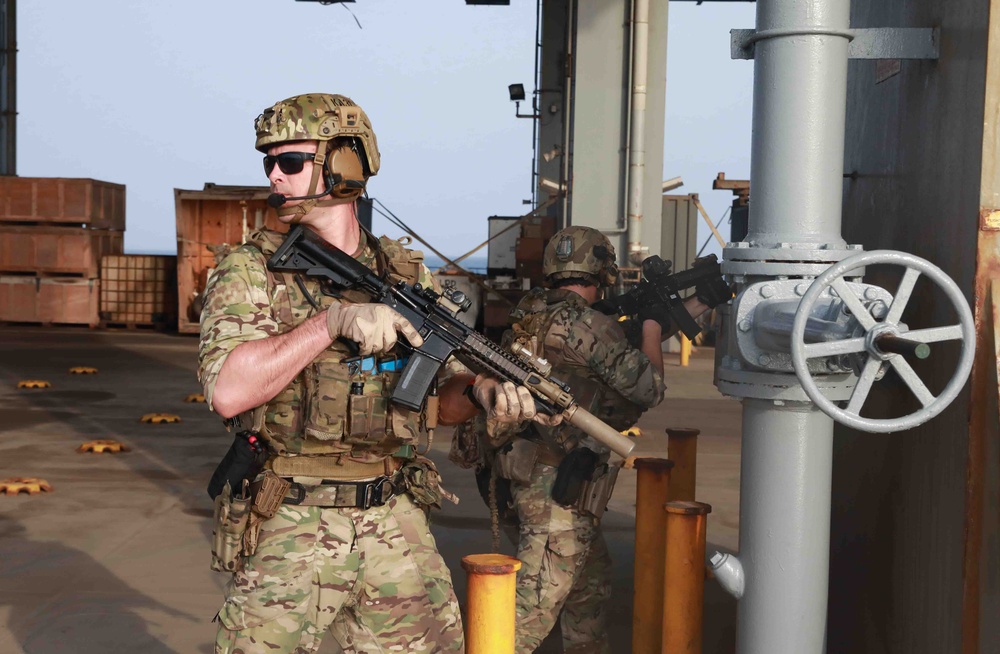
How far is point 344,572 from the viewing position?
289 centimetres

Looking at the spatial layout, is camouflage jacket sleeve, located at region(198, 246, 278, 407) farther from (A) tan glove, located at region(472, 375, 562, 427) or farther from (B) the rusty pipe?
(B) the rusty pipe

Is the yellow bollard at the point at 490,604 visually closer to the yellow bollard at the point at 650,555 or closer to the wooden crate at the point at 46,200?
the yellow bollard at the point at 650,555

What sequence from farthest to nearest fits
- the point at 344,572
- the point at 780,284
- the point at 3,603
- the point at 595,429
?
the point at 3,603, the point at 595,429, the point at 344,572, the point at 780,284

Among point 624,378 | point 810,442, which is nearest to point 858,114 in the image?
point 624,378

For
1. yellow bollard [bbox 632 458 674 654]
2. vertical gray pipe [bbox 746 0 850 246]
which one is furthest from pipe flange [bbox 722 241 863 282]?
yellow bollard [bbox 632 458 674 654]

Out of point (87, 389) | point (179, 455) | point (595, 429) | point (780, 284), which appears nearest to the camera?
point (780, 284)

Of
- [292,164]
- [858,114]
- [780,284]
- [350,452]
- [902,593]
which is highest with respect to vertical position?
[858,114]

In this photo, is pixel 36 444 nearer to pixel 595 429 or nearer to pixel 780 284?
pixel 595 429

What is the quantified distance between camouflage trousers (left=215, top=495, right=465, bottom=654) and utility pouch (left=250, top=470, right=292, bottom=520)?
5cm

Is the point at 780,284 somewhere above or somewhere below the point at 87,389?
above

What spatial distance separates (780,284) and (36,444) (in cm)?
764

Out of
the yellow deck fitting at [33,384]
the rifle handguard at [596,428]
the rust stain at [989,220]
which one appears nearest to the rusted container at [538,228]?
the yellow deck fitting at [33,384]

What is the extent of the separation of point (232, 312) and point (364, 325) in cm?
36

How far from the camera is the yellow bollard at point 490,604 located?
9.14ft
